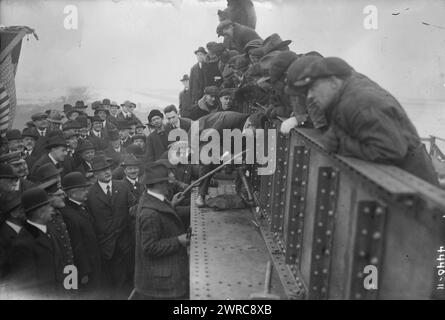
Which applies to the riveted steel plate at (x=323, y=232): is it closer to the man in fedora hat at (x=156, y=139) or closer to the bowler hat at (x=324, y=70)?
the bowler hat at (x=324, y=70)

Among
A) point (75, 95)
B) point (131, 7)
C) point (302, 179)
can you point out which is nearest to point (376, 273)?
point (302, 179)

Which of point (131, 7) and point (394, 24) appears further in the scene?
point (394, 24)

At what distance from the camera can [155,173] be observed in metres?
5.01

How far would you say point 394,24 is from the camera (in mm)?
12633

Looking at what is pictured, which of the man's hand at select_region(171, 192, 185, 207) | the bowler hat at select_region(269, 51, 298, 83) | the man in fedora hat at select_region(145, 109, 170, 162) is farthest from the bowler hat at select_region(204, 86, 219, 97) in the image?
the bowler hat at select_region(269, 51, 298, 83)

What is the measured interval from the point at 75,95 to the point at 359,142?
13.3 m

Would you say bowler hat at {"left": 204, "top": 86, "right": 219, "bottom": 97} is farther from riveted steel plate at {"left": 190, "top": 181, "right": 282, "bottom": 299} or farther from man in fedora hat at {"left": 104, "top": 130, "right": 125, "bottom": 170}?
riveted steel plate at {"left": 190, "top": 181, "right": 282, "bottom": 299}

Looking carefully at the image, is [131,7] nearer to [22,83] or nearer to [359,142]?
[22,83]

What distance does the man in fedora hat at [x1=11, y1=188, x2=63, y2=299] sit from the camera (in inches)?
161

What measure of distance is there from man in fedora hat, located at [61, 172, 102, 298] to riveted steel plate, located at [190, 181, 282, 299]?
4.23ft

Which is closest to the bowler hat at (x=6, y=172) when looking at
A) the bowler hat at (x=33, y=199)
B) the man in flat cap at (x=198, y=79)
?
the bowler hat at (x=33, y=199)

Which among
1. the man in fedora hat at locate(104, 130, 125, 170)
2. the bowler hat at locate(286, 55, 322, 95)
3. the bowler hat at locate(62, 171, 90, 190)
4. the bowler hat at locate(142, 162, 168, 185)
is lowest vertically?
the man in fedora hat at locate(104, 130, 125, 170)

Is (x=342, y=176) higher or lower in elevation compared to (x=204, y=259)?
higher

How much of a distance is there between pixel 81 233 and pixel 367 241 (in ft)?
12.7
